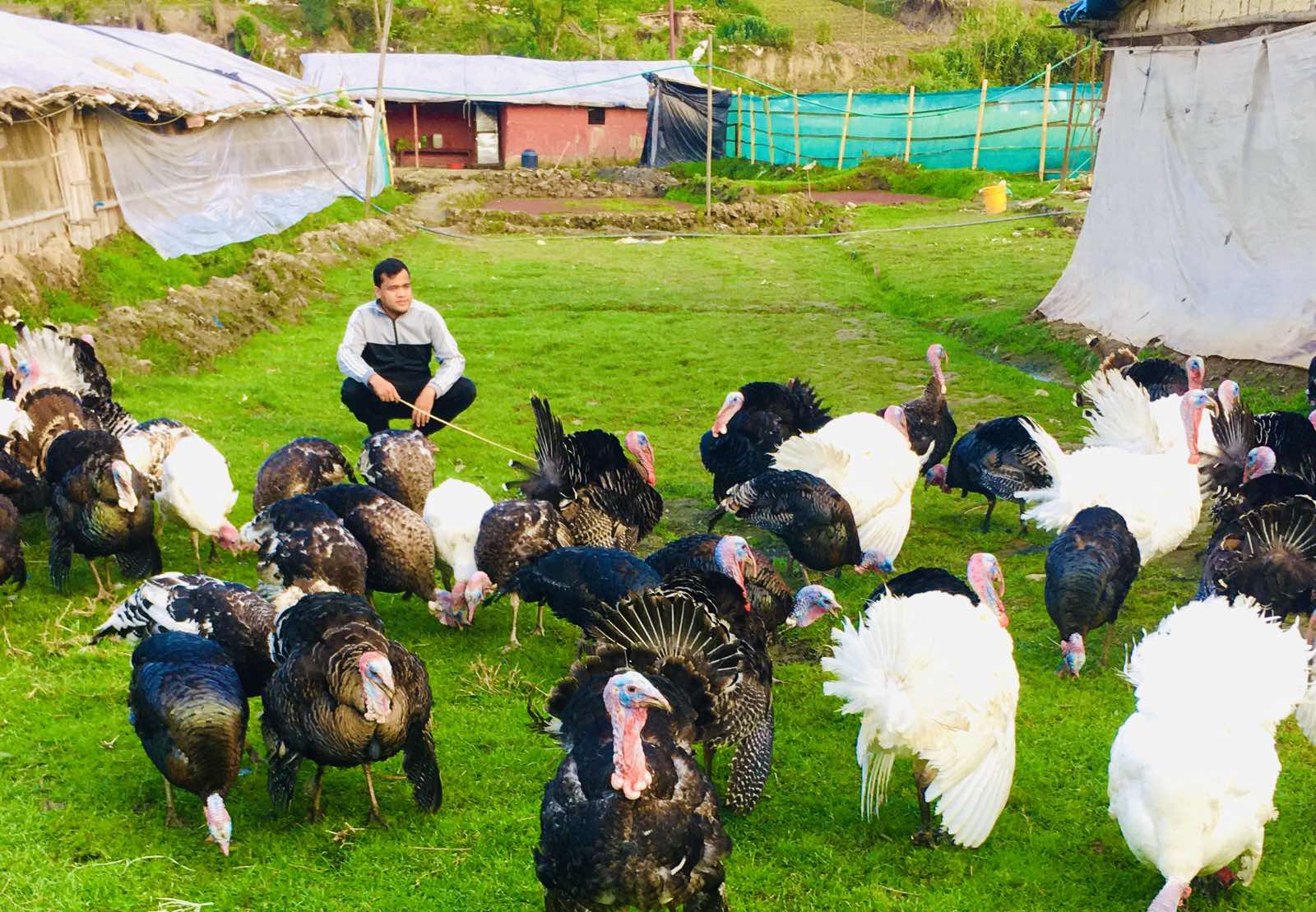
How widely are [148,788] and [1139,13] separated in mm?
13028

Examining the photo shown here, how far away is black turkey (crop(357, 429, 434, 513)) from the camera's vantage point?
293 inches

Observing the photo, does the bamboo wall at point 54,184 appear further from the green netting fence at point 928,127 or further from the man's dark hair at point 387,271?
the green netting fence at point 928,127

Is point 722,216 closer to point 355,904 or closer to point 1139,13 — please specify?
point 1139,13

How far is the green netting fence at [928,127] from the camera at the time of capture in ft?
99.1

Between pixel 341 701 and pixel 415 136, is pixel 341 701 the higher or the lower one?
the lower one

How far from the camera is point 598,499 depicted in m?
7.19

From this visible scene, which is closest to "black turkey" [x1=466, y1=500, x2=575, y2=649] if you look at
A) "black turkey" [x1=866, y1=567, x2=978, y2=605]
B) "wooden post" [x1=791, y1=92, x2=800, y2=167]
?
"black turkey" [x1=866, y1=567, x2=978, y2=605]

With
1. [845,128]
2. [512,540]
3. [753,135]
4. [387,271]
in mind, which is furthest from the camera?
[753,135]

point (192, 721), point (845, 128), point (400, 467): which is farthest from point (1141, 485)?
point (845, 128)

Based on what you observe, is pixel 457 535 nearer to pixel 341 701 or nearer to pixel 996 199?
pixel 341 701

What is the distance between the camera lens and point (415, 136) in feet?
127

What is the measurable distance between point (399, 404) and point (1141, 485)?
5.56 metres

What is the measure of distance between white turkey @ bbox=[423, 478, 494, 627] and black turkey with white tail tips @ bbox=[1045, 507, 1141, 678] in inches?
125

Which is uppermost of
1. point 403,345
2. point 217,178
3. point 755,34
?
point 755,34
